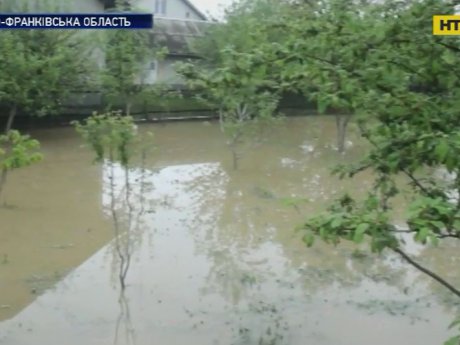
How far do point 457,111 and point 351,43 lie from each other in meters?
0.59

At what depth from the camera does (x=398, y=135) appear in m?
3.01

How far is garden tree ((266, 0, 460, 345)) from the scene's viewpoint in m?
2.88

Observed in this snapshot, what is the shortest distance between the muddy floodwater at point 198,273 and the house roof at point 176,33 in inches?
429

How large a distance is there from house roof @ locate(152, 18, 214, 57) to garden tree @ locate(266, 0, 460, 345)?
18.2 metres

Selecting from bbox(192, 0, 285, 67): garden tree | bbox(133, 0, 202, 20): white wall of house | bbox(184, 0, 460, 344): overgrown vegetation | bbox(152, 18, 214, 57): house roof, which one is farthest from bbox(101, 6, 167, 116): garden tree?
bbox(133, 0, 202, 20): white wall of house

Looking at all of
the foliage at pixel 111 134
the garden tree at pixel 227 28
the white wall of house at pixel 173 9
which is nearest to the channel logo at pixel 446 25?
the foliage at pixel 111 134

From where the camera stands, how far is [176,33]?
2369cm

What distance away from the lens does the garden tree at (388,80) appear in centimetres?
288

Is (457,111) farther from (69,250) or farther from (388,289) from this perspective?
(69,250)

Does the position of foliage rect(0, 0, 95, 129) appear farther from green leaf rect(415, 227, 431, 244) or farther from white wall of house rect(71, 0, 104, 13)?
green leaf rect(415, 227, 431, 244)

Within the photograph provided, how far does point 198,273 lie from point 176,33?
57.4 ft

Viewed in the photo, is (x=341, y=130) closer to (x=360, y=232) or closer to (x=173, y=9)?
(x=360, y=232)

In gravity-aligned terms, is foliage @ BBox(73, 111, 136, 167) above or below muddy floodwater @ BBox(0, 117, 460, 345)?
above

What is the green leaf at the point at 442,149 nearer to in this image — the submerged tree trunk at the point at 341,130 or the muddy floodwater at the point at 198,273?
the muddy floodwater at the point at 198,273
